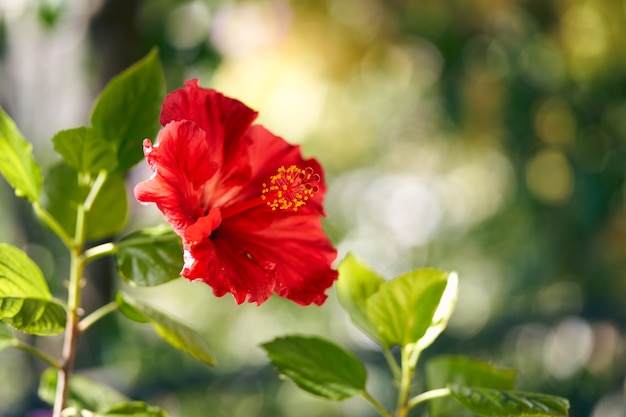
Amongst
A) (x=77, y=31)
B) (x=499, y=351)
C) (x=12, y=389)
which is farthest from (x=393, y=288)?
(x=12, y=389)

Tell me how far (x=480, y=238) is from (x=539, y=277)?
896mm

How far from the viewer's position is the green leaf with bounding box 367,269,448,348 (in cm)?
34

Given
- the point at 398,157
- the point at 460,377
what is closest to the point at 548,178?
the point at 398,157

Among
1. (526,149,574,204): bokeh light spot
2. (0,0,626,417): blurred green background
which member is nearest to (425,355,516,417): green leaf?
(0,0,626,417): blurred green background

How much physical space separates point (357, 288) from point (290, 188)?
0.20 feet

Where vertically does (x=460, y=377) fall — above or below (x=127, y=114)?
below

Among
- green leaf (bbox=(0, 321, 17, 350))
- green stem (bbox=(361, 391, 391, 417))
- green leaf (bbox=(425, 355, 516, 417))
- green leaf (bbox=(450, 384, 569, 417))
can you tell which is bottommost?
green leaf (bbox=(425, 355, 516, 417))

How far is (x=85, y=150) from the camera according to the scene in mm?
360

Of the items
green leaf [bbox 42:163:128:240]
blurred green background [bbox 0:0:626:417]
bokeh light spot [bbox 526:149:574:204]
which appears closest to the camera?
green leaf [bbox 42:163:128:240]

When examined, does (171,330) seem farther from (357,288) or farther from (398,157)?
(398,157)

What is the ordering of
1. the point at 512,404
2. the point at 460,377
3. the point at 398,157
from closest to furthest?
1. the point at 512,404
2. the point at 460,377
3. the point at 398,157

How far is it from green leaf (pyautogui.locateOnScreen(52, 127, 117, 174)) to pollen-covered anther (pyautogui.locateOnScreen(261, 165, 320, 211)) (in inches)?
2.9

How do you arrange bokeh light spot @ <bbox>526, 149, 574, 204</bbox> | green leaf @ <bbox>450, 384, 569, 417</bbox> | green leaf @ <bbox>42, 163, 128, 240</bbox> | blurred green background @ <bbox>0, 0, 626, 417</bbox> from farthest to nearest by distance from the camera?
bokeh light spot @ <bbox>526, 149, 574, 204</bbox>, blurred green background @ <bbox>0, 0, 626, 417</bbox>, green leaf @ <bbox>42, 163, 128, 240</bbox>, green leaf @ <bbox>450, 384, 569, 417</bbox>

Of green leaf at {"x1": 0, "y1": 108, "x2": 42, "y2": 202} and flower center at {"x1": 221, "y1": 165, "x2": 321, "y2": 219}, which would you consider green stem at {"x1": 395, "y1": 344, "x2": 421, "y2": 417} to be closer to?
flower center at {"x1": 221, "y1": 165, "x2": 321, "y2": 219}
